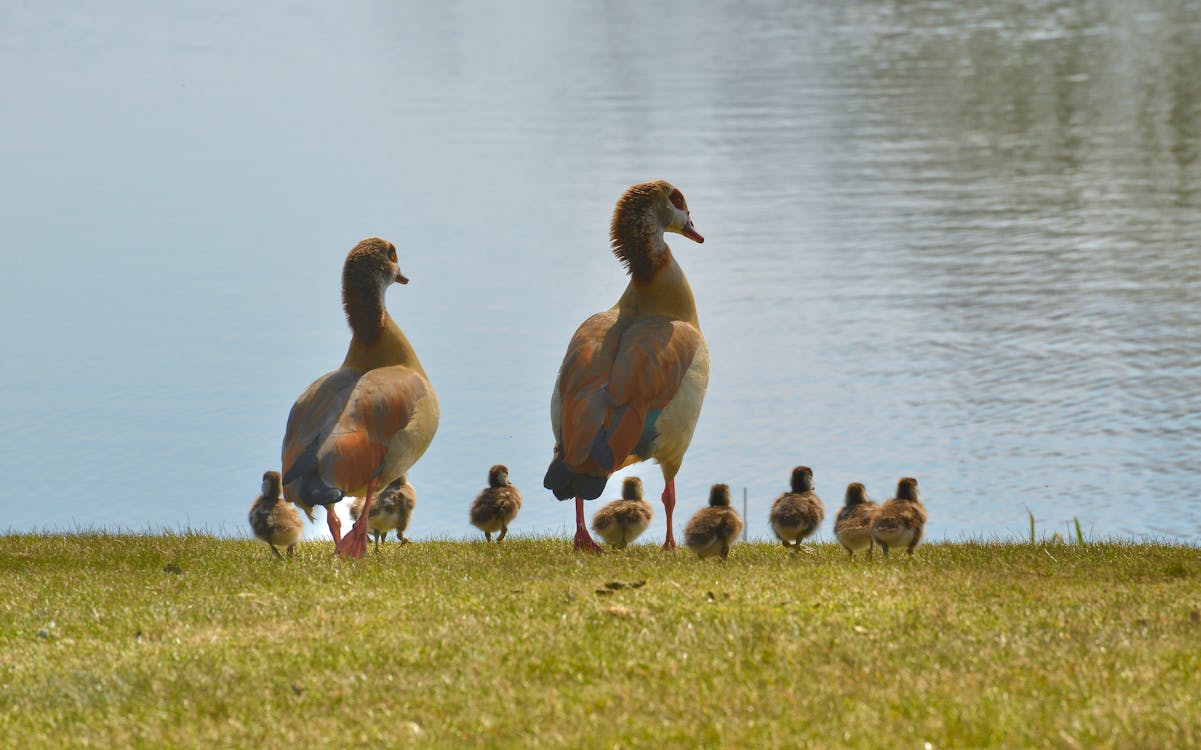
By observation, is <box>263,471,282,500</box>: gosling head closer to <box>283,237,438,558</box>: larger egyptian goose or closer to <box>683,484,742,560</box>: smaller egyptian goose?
<box>283,237,438,558</box>: larger egyptian goose

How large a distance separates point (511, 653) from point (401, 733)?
122cm

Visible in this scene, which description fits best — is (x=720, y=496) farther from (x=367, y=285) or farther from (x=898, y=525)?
(x=367, y=285)

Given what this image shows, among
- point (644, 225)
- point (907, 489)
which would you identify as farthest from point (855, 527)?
point (644, 225)

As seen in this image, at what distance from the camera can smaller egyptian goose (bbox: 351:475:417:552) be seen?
47.8 feet

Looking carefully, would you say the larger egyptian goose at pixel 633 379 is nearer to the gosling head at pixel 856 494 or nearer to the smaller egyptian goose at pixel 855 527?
the smaller egyptian goose at pixel 855 527

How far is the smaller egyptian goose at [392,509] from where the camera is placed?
47.8ft

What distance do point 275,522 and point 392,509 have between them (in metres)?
1.91

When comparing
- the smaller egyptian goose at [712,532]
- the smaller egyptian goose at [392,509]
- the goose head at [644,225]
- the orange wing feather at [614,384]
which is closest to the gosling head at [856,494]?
the smaller egyptian goose at [712,532]

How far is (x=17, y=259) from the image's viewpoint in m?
35.4

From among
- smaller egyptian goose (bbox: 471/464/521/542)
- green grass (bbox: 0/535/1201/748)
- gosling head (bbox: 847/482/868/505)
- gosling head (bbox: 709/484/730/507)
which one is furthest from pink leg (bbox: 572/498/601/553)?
gosling head (bbox: 847/482/868/505)

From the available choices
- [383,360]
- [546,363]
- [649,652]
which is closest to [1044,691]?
[649,652]

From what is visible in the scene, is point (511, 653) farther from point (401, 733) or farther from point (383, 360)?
point (383, 360)

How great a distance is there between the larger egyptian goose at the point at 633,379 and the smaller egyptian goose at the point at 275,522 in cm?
220

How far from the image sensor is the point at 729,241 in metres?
36.0
